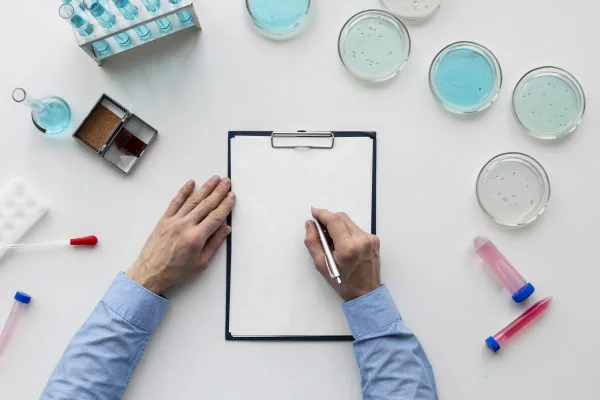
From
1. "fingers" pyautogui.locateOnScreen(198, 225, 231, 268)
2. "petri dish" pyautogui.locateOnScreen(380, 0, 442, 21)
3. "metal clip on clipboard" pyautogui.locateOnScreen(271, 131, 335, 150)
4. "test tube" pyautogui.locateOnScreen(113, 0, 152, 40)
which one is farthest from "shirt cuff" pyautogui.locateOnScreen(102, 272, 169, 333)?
"petri dish" pyautogui.locateOnScreen(380, 0, 442, 21)

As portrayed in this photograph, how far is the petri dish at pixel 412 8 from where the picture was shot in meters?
1.14

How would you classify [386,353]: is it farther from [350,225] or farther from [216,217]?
[216,217]

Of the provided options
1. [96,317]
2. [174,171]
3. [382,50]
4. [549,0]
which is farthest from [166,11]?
[549,0]

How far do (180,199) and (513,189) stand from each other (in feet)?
2.20

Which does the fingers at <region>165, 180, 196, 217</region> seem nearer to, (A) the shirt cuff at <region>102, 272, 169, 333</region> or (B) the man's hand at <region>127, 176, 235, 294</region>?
(B) the man's hand at <region>127, 176, 235, 294</region>

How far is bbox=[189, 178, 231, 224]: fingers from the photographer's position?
1081mm

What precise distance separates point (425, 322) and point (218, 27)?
2.40ft

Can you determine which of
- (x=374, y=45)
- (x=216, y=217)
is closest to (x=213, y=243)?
A: (x=216, y=217)

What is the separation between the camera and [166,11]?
40.6 inches

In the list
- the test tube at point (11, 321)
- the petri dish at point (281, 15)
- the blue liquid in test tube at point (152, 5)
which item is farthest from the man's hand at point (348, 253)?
the test tube at point (11, 321)

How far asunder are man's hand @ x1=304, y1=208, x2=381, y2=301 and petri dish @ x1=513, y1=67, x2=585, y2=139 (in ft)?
1.33

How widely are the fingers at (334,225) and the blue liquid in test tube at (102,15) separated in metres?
0.52

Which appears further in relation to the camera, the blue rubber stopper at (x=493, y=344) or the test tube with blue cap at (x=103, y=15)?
the blue rubber stopper at (x=493, y=344)

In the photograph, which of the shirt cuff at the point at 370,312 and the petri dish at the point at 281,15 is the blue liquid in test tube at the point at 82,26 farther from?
the shirt cuff at the point at 370,312
